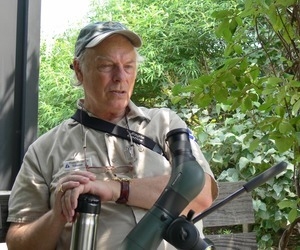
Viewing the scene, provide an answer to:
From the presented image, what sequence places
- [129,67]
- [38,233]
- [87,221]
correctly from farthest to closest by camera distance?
1. [129,67]
2. [38,233]
3. [87,221]

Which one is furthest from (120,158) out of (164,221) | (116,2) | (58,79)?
(116,2)

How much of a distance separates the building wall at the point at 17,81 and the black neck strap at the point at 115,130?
252 mm

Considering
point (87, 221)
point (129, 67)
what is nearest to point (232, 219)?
point (129, 67)

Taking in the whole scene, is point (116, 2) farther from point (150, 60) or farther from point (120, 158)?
point (120, 158)

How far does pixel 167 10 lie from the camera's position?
359 cm

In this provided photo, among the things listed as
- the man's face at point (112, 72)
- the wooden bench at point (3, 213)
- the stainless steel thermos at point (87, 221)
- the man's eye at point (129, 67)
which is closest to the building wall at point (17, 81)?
the wooden bench at point (3, 213)

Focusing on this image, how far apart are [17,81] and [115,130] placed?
1.57 ft

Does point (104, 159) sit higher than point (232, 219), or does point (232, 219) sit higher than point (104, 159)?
point (104, 159)

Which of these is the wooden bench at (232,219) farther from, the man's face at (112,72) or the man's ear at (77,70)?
the man's ear at (77,70)

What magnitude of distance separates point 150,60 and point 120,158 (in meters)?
1.69

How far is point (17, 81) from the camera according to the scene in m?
2.08

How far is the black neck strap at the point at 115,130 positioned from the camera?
5.98 ft

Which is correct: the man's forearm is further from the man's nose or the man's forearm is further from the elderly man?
the man's nose

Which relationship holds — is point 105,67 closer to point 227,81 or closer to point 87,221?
point 227,81
